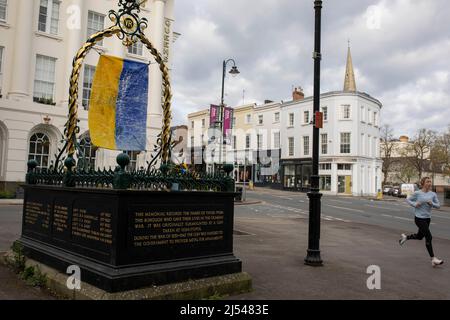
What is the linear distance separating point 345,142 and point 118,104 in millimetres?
46429

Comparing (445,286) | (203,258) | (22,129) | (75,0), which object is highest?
(75,0)

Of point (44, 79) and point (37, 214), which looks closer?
point (37, 214)

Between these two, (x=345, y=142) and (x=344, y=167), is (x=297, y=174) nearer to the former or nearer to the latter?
(x=344, y=167)

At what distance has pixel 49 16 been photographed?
1016 inches

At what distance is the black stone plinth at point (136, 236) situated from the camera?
200 inches

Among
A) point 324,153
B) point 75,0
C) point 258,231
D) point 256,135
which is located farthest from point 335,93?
point 258,231

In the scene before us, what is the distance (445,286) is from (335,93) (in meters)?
46.0

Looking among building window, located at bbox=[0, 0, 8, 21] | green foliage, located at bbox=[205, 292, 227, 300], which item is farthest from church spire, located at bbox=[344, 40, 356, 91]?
green foliage, located at bbox=[205, 292, 227, 300]

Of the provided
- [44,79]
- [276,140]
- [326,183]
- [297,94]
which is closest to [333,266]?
[44,79]

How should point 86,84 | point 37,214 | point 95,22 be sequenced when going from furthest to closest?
point 95,22, point 86,84, point 37,214

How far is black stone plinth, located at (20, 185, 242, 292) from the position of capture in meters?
5.07
